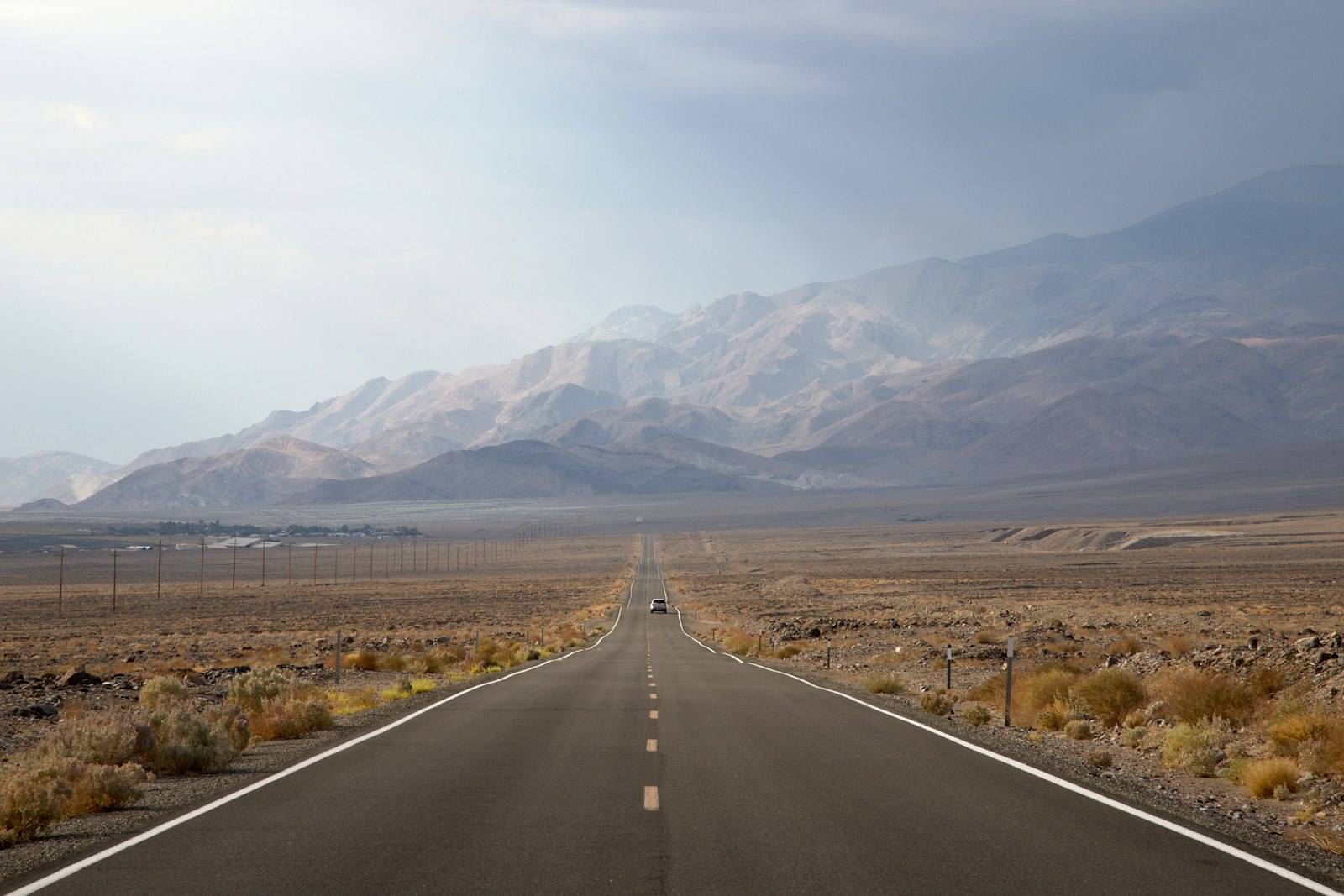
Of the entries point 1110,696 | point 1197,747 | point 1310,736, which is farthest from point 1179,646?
point 1310,736

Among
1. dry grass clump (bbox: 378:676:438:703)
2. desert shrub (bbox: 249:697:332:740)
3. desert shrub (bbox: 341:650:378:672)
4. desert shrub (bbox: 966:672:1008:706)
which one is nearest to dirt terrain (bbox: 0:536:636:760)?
desert shrub (bbox: 341:650:378:672)

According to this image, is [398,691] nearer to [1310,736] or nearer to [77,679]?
[77,679]

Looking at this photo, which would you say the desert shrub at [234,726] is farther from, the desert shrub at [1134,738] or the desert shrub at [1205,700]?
the desert shrub at [1205,700]

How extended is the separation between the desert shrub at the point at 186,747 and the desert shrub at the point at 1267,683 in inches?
549

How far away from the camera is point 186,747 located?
41.1 feet

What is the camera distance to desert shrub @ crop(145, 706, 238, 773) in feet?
41.0

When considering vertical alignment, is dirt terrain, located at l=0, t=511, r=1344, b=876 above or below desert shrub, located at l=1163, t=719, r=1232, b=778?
below

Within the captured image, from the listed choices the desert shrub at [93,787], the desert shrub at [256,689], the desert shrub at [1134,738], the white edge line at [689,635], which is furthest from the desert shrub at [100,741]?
the white edge line at [689,635]

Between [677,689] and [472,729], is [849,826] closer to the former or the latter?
[472,729]

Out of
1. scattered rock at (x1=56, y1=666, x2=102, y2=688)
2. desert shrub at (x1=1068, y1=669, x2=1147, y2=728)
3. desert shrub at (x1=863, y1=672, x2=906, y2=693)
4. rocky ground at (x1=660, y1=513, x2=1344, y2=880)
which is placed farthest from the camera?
scattered rock at (x1=56, y1=666, x2=102, y2=688)

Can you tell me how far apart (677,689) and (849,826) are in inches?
557

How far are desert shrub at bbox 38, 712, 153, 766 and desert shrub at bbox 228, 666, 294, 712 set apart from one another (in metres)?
4.99

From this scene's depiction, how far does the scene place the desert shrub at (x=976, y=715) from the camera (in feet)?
58.3

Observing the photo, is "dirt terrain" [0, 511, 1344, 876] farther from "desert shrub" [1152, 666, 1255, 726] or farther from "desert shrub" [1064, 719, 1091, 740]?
"desert shrub" [1152, 666, 1255, 726]
